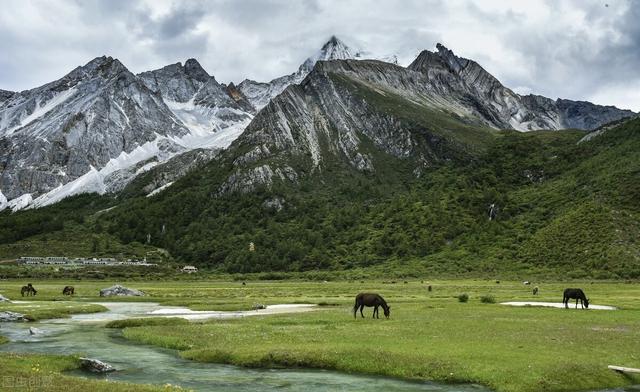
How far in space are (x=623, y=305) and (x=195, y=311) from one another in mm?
56612

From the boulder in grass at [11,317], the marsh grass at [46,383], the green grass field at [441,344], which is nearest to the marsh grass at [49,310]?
the boulder in grass at [11,317]

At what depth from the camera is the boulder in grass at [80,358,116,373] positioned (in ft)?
118

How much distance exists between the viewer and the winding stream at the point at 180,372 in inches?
1273

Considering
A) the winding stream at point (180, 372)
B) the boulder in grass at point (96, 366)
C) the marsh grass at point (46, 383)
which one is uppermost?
the marsh grass at point (46, 383)

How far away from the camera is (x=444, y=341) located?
43.8m

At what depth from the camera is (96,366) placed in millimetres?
35969

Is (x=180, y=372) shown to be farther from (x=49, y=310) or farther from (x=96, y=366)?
(x=49, y=310)

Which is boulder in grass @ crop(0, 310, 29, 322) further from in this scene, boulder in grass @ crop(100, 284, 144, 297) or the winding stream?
boulder in grass @ crop(100, 284, 144, 297)

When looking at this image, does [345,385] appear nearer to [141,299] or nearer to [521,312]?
[521,312]

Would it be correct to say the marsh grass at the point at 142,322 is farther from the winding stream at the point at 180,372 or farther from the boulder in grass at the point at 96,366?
the boulder in grass at the point at 96,366

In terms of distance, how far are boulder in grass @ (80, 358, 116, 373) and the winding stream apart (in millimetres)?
540

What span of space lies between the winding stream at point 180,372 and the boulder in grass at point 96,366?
0.54 meters

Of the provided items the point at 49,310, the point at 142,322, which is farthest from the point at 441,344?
the point at 49,310

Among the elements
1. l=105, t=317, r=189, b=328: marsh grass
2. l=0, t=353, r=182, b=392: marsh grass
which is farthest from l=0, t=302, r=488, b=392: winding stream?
l=105, t=317, r=189, b=328: marsh grass
